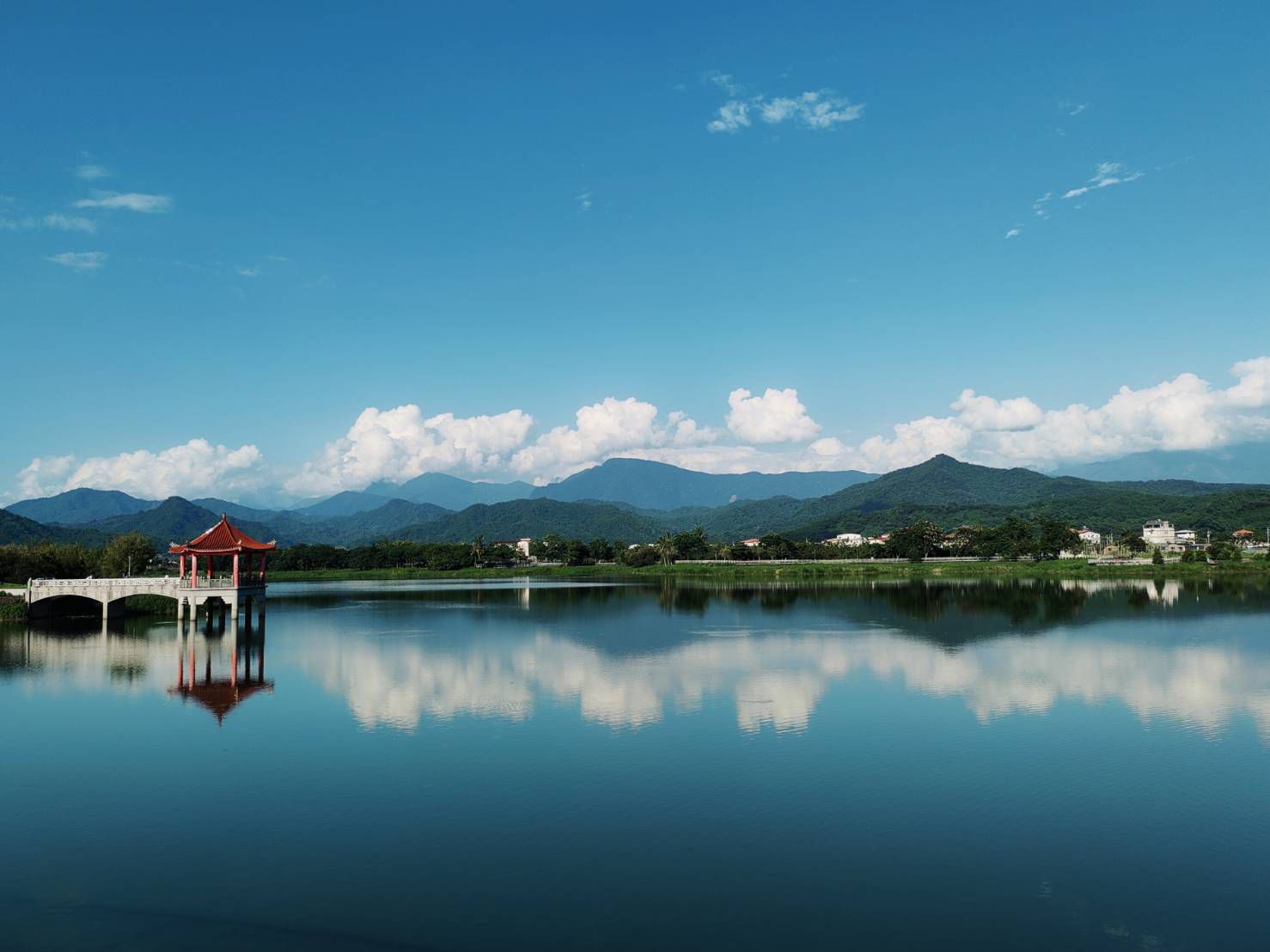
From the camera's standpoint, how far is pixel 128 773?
1734cm

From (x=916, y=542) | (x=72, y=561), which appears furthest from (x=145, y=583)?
(x=916, y=542)

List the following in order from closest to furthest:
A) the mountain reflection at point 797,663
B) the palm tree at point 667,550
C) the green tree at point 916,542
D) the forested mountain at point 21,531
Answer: the mountain reflection at point 797,663, the green tree at point 916,542, the palm tree at point 667,550, the forested mountain at point 21,531

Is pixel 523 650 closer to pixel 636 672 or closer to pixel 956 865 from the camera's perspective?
pixel 636 672

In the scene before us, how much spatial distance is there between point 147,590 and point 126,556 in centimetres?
2159

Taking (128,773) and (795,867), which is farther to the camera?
(128,773)

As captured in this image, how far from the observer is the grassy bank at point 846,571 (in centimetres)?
8225

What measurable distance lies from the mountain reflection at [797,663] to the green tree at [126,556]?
98.0 ft

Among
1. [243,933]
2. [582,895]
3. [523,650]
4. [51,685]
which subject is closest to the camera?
[243,933]

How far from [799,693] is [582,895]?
1465 centimetres

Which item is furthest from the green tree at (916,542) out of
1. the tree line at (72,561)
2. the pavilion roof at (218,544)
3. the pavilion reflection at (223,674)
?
the pavilion reflection at (223,674)

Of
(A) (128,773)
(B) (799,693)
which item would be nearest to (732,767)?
(B) (799,693)

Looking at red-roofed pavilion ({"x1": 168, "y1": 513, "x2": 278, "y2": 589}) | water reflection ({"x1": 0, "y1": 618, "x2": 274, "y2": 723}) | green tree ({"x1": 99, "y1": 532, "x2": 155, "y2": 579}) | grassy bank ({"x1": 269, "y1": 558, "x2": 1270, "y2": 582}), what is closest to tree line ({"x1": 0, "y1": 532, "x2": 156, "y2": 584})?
green tree ({"x1": 99, "y1": 532, "x2": 155, "y2": 579})

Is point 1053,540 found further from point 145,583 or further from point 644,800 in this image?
point 644,800

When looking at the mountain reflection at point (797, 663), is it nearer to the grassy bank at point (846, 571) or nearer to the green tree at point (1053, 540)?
the grassy bank at point (846, 571)
